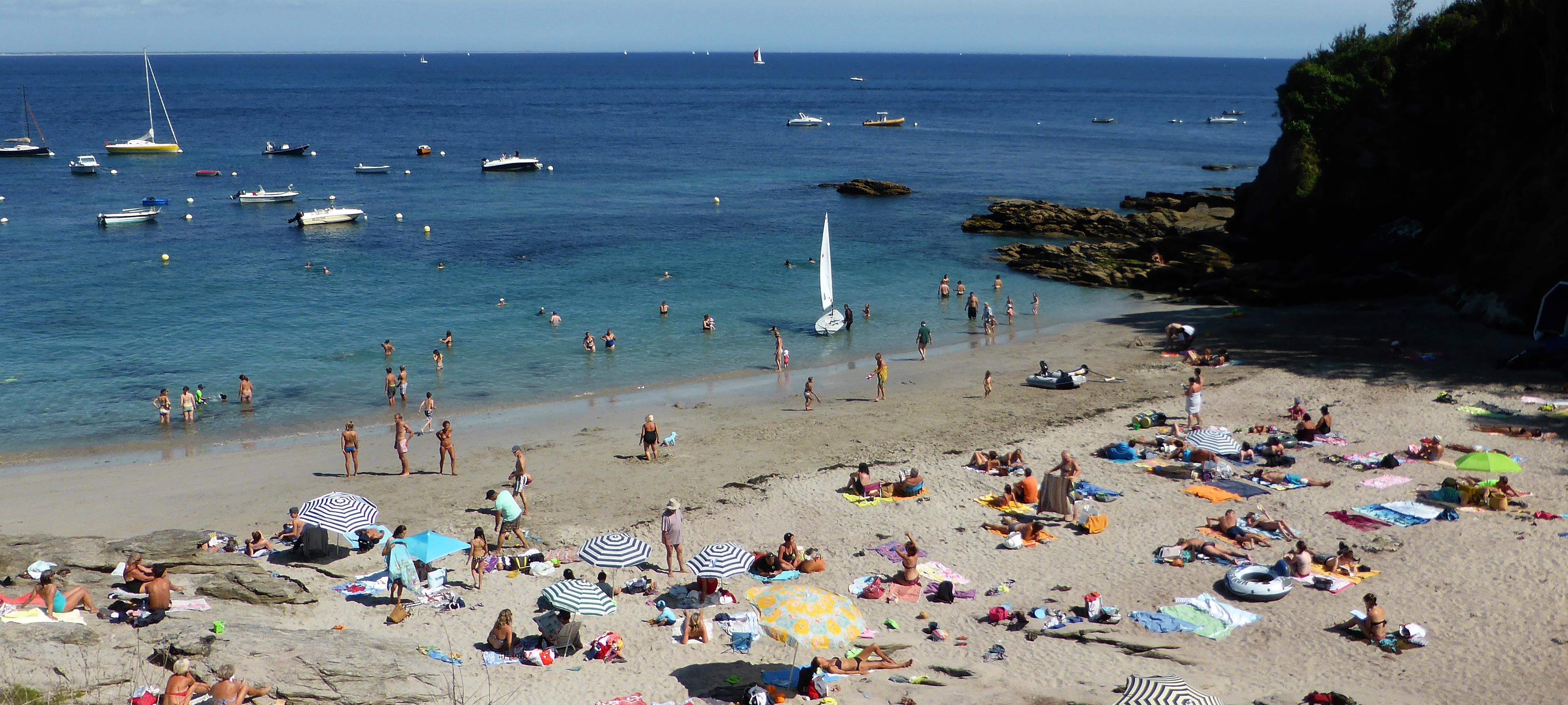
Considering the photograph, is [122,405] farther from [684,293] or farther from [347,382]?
[684,293]

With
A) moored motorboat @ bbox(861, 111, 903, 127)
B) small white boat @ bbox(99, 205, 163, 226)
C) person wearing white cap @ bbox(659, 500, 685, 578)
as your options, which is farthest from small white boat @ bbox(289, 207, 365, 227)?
moored motorboat @ bbox(861, 111, 903, 127)

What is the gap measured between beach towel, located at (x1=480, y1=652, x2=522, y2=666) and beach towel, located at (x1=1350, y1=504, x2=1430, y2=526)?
14.1 meters

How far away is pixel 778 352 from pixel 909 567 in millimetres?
16463

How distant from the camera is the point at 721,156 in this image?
302 feet

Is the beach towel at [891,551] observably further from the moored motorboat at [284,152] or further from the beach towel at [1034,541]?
the moored motorboat at [284,152]

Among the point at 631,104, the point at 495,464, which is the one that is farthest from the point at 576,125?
the point at 495,464

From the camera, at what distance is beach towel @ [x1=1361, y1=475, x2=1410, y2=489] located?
19.0m

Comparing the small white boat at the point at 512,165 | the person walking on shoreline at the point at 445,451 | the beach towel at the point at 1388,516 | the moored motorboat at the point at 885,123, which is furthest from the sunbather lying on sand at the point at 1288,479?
the moored motorboat at the point at 885,123

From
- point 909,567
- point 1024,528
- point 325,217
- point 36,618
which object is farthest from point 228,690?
point 325,217

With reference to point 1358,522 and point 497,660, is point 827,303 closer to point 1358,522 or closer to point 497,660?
point 1358,522

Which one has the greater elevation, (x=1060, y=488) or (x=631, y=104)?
(x=631, y=104)

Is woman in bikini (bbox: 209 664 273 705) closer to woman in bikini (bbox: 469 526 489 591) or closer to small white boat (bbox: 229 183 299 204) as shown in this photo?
woman in bikini (bbox: 469 526 489 591)

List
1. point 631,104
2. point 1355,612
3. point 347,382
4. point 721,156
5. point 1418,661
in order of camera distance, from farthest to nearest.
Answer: point 631,104, point 721,156, point 347,382, point 1355,612, point 1418,661

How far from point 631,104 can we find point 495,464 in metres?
141
